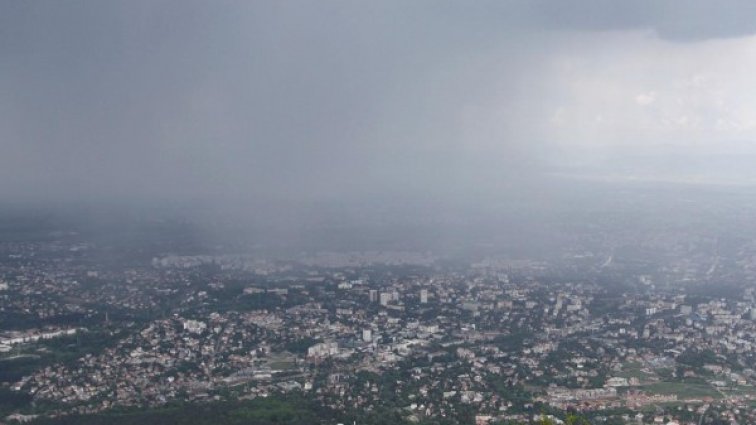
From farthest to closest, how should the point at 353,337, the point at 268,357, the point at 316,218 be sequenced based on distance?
the point at 316,218
the point at 353,337
the point at 268,357

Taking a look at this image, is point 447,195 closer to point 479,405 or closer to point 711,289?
point 711,289

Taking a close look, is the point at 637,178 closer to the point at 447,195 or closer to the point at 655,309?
the point at 447,195

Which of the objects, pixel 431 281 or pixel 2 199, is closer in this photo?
pixel 431 281

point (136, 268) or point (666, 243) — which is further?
point (666, 243)

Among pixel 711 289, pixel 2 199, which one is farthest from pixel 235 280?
pixel 2 199

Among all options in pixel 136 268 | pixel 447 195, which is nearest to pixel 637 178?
pixel 447 195

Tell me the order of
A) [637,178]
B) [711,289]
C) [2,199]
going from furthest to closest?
[637,178], [2,199], [711,289]

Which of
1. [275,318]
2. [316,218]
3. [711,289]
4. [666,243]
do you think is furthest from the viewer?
[316,218]

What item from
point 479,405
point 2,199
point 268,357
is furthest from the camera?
point 2,199
